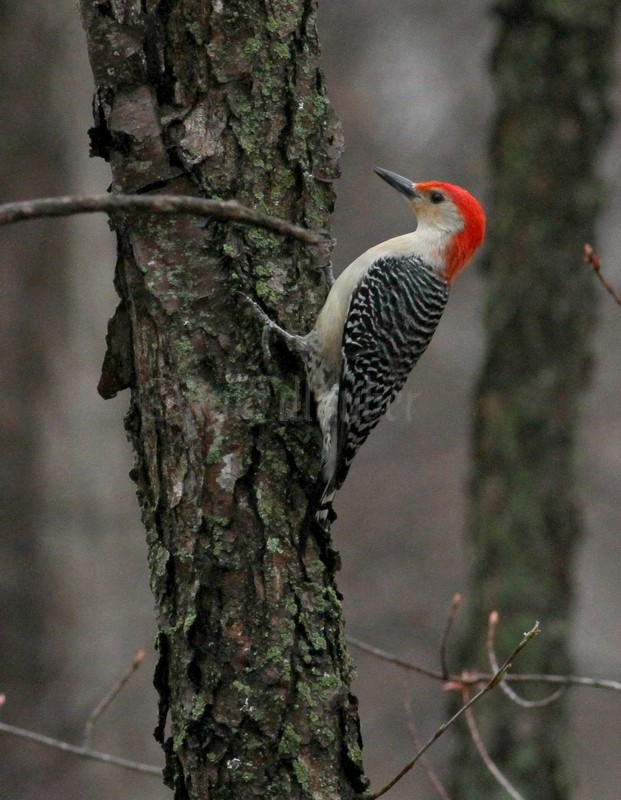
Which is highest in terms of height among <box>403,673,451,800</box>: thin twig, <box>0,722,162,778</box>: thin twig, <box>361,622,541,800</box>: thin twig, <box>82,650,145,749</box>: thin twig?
<box>361,622,541,800</box>: thin twig

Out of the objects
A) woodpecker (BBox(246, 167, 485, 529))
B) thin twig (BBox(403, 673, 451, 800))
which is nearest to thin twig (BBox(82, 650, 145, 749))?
woodpecker (BBox(246, 167, 485, 529))

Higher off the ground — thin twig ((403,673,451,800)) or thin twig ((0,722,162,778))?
thin twig ((0,722,162,778))

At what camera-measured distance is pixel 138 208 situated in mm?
1766

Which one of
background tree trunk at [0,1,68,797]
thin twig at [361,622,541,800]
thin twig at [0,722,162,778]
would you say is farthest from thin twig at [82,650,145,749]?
background tree trunk at [0,1,68,797]

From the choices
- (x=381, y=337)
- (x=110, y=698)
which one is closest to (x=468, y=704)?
(x=110, y=698)

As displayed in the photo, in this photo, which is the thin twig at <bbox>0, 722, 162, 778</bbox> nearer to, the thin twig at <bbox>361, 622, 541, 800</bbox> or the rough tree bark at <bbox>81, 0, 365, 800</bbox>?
the rough tree bark at <bbox>81, 0, 365, 800</bbox>

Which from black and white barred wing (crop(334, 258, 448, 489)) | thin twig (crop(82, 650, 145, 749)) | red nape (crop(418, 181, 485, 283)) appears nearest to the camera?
thin twig (crop(82, 650, 145, 749))

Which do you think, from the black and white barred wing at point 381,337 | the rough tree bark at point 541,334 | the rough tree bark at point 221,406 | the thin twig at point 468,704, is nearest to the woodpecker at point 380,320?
the black and white barred wing at point 381,337

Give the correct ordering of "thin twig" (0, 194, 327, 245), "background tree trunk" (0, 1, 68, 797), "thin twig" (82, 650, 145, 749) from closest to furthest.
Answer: "thin twig" (0, 194, 327, 245)
"thin twig" (82, 650, 145, 749)
"background tree trunk" (0, 1, 68, 797)

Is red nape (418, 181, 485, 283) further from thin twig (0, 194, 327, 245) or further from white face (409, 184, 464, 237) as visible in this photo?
thin twig (0, 194, 327, 245)

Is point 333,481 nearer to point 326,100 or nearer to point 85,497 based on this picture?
point 326,100

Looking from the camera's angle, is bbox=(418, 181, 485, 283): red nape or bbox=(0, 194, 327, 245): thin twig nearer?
bbox=(0, 194, 327, 245): thin twig

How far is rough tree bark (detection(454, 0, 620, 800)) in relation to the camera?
6684 mm

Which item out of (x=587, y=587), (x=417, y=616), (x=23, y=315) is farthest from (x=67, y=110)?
(x=587, y=587)
